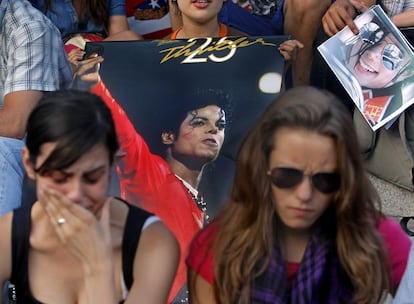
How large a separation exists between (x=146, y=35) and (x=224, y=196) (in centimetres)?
156

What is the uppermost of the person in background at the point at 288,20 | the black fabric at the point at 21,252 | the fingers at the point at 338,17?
the fingers at the point at 338,17

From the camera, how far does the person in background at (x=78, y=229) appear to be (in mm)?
2016

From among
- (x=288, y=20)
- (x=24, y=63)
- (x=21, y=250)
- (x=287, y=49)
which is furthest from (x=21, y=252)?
(x=288, y=20)

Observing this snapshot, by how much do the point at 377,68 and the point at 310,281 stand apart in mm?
1276

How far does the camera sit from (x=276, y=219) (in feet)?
7.16

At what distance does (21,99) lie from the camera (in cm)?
307

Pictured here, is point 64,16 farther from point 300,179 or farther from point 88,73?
point 300,179

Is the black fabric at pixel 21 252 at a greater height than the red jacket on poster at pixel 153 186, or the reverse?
the black fabric at pixel 21 252

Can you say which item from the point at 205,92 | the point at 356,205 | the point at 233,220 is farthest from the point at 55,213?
the point at 205,92

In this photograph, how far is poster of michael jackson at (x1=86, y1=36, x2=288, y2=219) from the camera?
9.77 feet

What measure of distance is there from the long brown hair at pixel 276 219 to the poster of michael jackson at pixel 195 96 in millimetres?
755
